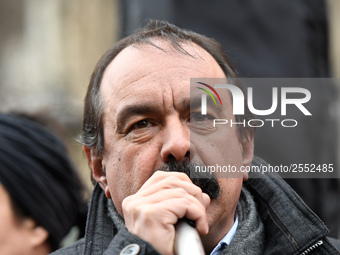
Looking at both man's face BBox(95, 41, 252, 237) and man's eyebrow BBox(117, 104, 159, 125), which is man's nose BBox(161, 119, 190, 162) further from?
man's eyebrow BBox(117, 104, 159, 125)

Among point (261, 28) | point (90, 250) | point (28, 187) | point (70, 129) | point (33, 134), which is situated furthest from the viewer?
point (70, 129)

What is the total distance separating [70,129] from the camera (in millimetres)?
5395

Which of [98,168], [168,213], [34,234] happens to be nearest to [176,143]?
[168,213]

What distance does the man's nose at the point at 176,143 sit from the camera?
8.20 ft

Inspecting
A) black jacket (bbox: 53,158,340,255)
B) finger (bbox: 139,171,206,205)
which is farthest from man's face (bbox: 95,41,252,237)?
finger (bbox: 139,171,206,205)

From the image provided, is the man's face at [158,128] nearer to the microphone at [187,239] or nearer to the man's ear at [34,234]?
the microphone at [187,239]

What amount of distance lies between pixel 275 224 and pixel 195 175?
0.52m

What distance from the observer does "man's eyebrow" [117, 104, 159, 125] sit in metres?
2.71

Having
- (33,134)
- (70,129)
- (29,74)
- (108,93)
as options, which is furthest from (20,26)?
(108,93)

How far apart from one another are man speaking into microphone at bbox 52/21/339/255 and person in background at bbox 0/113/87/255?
37.4 inches

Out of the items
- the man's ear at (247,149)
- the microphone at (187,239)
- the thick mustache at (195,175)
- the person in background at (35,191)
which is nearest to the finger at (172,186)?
the microphone at (187,239)

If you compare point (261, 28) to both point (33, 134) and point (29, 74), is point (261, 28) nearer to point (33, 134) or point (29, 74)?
point (33, 134)

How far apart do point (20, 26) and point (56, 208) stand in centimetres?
1223

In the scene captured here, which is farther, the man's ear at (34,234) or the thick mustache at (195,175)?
→ the man's ear at (34,234)
